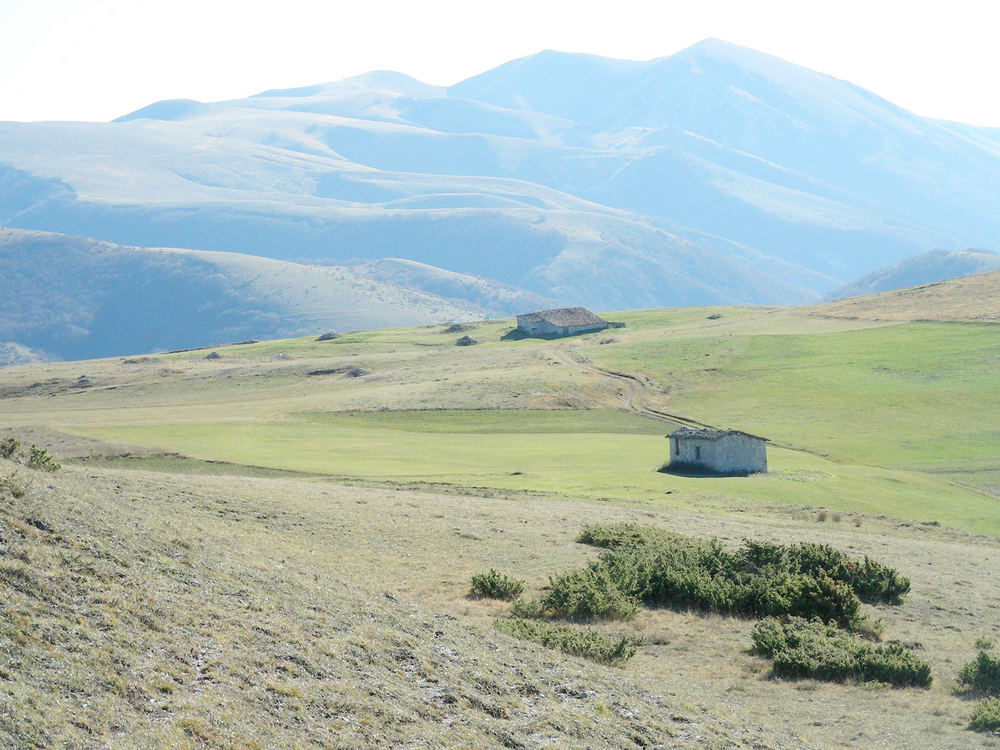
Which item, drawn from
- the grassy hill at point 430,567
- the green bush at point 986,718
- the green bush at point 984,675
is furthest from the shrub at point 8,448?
the green bush at point 984,675

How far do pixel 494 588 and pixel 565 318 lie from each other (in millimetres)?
138254

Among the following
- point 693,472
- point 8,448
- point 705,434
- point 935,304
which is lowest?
point 693,472

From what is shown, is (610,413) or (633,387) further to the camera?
(633,387)

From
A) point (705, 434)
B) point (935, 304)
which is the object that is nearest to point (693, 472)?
Result: point (705, 434)

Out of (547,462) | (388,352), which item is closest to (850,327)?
(388,352)

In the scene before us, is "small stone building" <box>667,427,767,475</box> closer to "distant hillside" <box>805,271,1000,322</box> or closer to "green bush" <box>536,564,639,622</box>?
"green bush" <box>536,564,639,622</box>

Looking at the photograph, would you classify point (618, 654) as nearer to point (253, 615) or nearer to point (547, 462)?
point (253, 615)

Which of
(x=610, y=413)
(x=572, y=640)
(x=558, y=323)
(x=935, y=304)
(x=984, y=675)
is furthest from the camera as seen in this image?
(x=558, y=323)

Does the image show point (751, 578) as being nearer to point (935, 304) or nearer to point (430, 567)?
point (430, 567)

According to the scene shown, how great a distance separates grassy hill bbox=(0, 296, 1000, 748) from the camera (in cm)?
1398

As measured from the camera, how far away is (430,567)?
27.2 metres

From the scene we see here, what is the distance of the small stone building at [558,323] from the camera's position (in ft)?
521

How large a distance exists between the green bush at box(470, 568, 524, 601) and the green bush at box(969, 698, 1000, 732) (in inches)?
415

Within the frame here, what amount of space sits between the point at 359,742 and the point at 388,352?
136 meters
